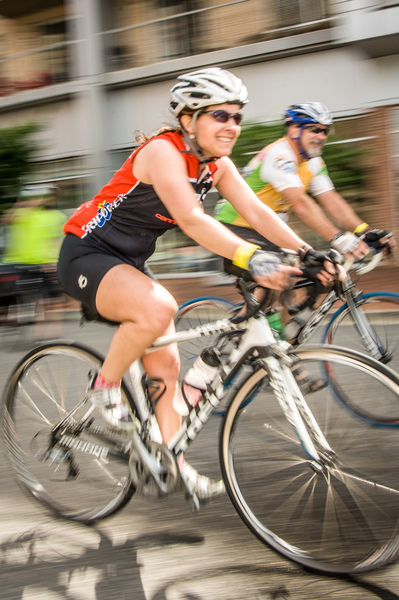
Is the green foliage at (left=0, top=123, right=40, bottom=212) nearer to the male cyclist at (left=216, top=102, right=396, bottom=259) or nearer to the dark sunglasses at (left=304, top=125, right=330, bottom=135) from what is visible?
the male cyclist at (left=216, top=102, right=396, bottom=259)

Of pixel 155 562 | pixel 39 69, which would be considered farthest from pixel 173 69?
pixel 155 562

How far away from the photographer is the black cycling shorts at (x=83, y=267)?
2.70m

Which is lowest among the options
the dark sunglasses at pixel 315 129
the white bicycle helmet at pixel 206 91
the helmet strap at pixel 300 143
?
the helmet strap at pixel 300 143

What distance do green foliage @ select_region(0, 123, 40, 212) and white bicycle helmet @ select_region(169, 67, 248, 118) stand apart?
10162mm

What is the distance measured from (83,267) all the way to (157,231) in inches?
14.8

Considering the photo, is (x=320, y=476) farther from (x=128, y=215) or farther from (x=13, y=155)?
(x=13, y=155)

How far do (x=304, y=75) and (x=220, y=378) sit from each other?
9863 millimetres

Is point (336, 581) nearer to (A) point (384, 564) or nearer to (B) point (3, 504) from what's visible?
(A) point (384, 564)

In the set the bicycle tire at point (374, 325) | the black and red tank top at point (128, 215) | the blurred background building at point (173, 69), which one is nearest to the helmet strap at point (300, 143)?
the bicycle tire at point (374, 325)

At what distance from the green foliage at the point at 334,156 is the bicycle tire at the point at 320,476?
25.3 ft

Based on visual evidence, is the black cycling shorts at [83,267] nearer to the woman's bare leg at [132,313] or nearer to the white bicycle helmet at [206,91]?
the woman's bare leg at [132,313]

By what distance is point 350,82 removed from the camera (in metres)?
10.9

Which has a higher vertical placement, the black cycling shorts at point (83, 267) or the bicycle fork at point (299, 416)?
the black cycling shorts at point (83, 267)

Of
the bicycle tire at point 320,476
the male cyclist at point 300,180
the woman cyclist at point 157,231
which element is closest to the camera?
the bicycle tire at point 320,476
